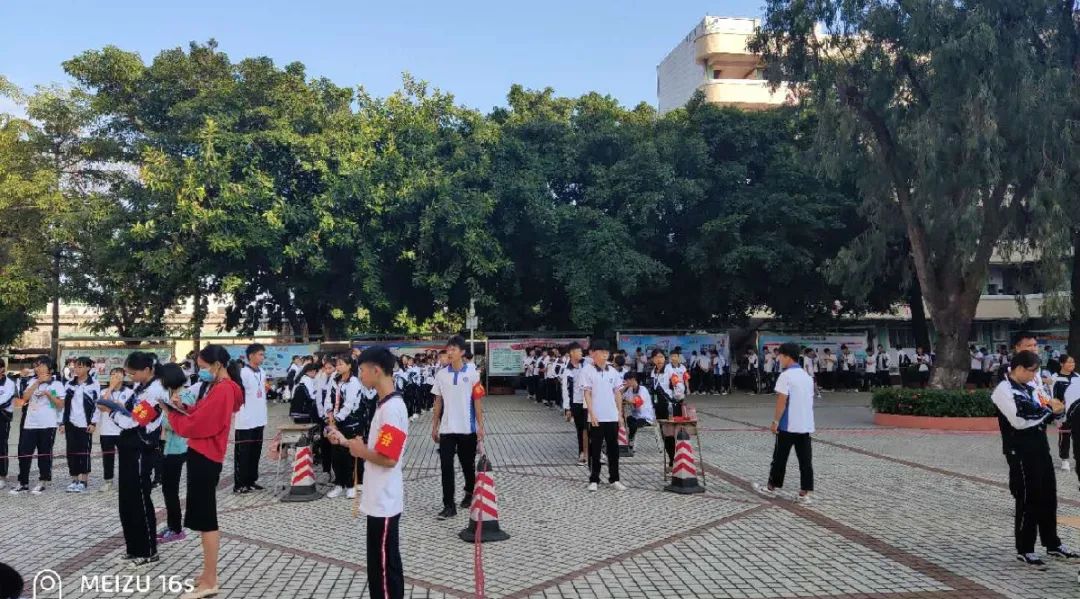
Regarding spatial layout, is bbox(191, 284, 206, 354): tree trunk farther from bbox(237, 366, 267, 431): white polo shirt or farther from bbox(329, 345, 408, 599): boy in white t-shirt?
bbox(329, 345, 408, 599): boy in white t-shirt

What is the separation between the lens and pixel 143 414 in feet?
19.6

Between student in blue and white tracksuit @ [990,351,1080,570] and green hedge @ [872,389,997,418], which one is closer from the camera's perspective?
student in blue and white tracksuit @ [990,351,1080,570]

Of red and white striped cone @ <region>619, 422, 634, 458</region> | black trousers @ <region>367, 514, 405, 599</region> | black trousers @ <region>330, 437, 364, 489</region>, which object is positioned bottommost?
red and white striped cone @ <region>619, 422, 634, 458</region>

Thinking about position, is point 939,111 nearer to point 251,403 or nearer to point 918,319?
point 251,403

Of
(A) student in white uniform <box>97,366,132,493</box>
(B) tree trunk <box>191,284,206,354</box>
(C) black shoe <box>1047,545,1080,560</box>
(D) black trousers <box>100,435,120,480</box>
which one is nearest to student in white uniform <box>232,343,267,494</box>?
(A) student in white uniform <box>97,366,132,493</box>

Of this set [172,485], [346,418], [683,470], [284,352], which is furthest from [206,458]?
[284,352]

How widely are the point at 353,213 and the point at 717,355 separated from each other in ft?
42.8

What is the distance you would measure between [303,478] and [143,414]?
128 inches

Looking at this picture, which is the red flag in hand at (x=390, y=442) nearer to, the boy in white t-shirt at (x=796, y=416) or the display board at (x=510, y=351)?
the boy in white t-shirt at (x=796, y=416)

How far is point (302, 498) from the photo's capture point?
8.84 m

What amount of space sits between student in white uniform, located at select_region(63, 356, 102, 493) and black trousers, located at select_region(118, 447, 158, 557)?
3.89 metres

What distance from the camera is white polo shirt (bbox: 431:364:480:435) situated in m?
7.88

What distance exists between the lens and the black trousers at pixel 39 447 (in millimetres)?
9906

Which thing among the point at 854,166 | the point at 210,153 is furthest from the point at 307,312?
the point at 854,166
